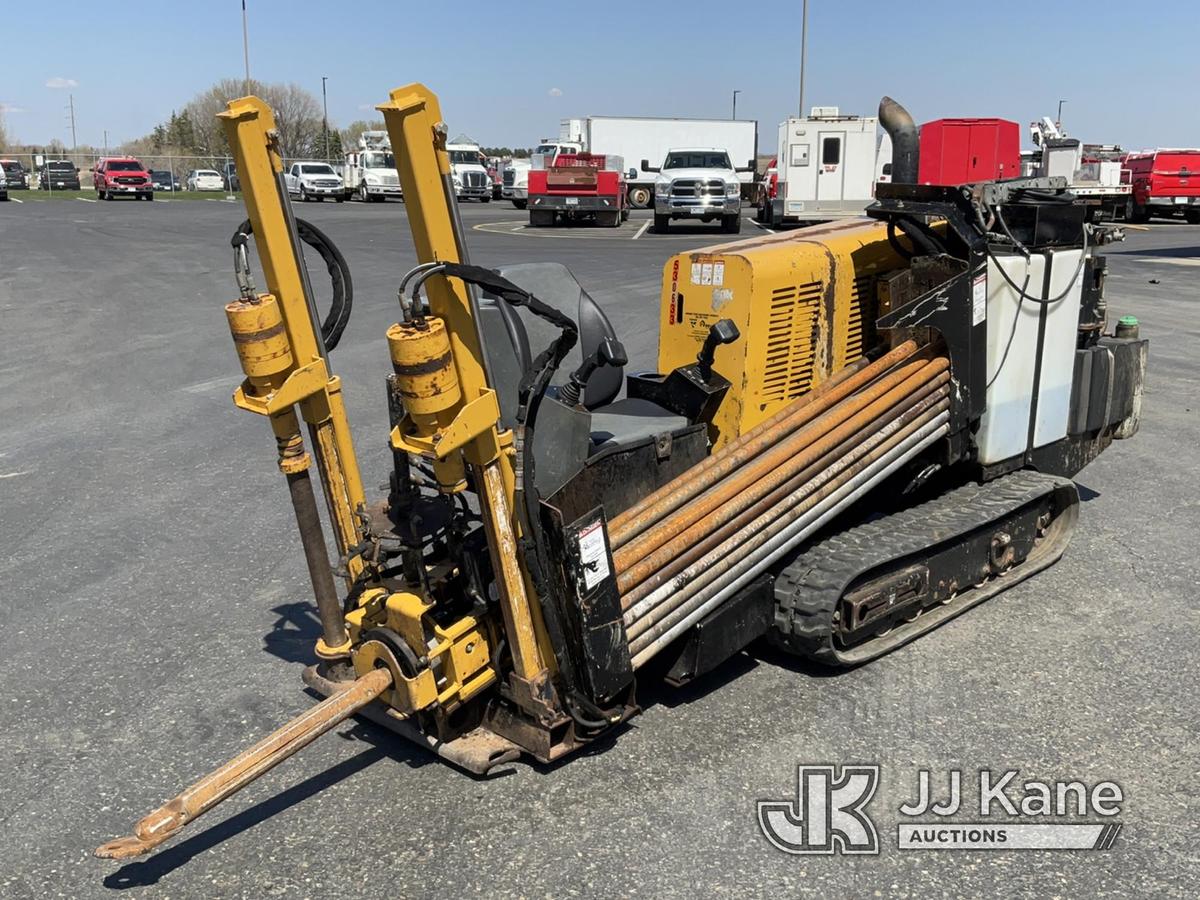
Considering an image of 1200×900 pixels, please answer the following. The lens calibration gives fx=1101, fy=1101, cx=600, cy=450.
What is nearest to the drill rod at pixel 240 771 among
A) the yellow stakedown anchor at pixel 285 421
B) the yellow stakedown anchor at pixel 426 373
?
the yellow stakedown anchor at pixel 285 421

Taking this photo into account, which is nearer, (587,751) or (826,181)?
(587,751)

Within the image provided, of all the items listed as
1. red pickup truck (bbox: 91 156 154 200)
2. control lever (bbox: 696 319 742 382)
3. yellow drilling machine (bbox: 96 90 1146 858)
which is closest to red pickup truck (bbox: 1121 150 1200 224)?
yellow drilling machine (bbox: 96 90 1146 858)

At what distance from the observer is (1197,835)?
3.35 m

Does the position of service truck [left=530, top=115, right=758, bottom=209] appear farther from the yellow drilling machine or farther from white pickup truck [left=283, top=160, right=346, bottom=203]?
the yellow drilling machine

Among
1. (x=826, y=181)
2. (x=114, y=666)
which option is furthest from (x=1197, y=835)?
(x=826, y=181)

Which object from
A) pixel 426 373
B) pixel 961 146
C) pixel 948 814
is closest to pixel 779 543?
pixel 948 814

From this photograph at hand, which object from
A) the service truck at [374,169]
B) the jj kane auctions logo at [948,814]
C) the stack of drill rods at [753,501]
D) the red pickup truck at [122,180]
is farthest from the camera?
the red pickup truck at [122,180]

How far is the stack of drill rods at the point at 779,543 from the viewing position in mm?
3807

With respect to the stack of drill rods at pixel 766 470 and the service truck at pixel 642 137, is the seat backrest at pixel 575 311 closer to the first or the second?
the stack of drill rods at pixel 766 470

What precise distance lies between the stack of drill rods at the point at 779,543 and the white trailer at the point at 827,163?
22.5 m

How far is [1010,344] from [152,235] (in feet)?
77.1

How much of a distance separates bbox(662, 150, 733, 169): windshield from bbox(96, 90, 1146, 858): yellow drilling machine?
911 inches

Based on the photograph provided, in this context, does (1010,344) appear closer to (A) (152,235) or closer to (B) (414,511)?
(B) (414,511)

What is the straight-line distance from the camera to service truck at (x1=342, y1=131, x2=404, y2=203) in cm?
4328
